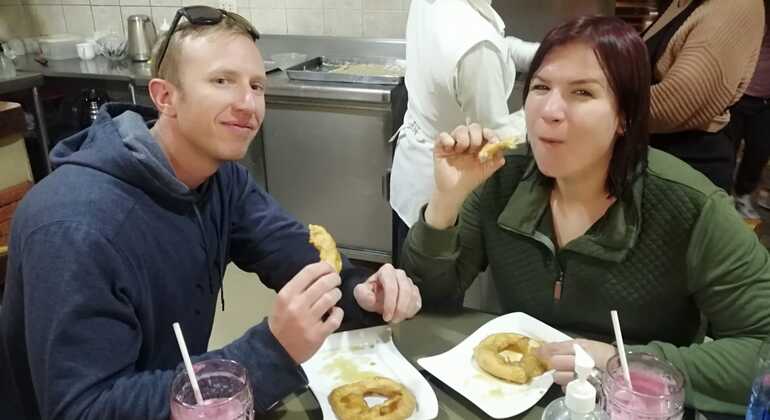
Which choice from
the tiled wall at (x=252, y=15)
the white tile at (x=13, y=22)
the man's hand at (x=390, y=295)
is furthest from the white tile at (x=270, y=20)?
the man's hand at (x=390, y=295)

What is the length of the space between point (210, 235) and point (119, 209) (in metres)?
0.26

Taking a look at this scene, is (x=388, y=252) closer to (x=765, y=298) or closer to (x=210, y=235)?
(x=210, y=235)

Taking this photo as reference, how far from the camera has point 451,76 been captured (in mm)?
2006

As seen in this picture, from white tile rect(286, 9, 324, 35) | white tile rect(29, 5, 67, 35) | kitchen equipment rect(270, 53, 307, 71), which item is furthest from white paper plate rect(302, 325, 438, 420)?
white tile rect(29, 5, 67, 35)

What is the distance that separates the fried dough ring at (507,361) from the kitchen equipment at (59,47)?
3680 millimetres

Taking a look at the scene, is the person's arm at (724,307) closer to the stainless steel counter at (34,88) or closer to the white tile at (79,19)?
the stainless steel counter at (34,88)

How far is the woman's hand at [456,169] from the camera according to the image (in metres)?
1.39

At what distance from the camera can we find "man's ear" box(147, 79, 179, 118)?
1224mm

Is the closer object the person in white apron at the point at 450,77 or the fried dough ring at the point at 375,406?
the fried dough ring at the point at 375,406

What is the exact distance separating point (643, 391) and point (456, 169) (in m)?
0.64

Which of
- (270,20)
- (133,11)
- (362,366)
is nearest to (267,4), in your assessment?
(270,20)

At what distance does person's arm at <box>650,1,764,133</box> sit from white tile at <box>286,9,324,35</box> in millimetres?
2206

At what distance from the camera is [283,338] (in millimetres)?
1000

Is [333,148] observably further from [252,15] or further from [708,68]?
[708,68]
